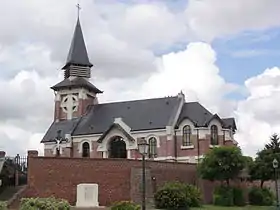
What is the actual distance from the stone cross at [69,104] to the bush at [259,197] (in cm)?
3270

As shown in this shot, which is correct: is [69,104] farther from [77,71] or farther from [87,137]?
[87,137]

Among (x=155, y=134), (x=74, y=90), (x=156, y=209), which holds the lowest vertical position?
(x=156, y=209)

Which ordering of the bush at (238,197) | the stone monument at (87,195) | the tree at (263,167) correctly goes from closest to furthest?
the stone monument at (87,195) < the bush at (238,197) < the tree at (263,167)

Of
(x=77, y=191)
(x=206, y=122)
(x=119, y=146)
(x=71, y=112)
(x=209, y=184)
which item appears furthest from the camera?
(x=71, y=112)

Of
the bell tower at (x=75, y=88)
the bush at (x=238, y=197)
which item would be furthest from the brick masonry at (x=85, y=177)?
the bell tower at (x=75, y=88)

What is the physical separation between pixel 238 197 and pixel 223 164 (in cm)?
352

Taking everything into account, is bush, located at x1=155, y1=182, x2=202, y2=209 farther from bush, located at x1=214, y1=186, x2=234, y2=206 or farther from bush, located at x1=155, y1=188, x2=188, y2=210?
bush, located at x1=214, y1=186, x2=234, y2=206

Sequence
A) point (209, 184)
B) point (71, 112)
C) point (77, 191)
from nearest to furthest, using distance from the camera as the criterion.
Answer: point (77, 191)
point (209, 184)
point (71, 112)

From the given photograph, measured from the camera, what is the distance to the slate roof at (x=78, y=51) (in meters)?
79.9

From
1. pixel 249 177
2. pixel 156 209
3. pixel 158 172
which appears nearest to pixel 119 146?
pixel 249 177

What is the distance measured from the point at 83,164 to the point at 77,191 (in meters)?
2.24

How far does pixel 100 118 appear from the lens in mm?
73375

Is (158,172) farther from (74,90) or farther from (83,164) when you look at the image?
(74,90)

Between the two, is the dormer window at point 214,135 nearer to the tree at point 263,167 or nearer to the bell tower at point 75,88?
the tree at point 263,167
